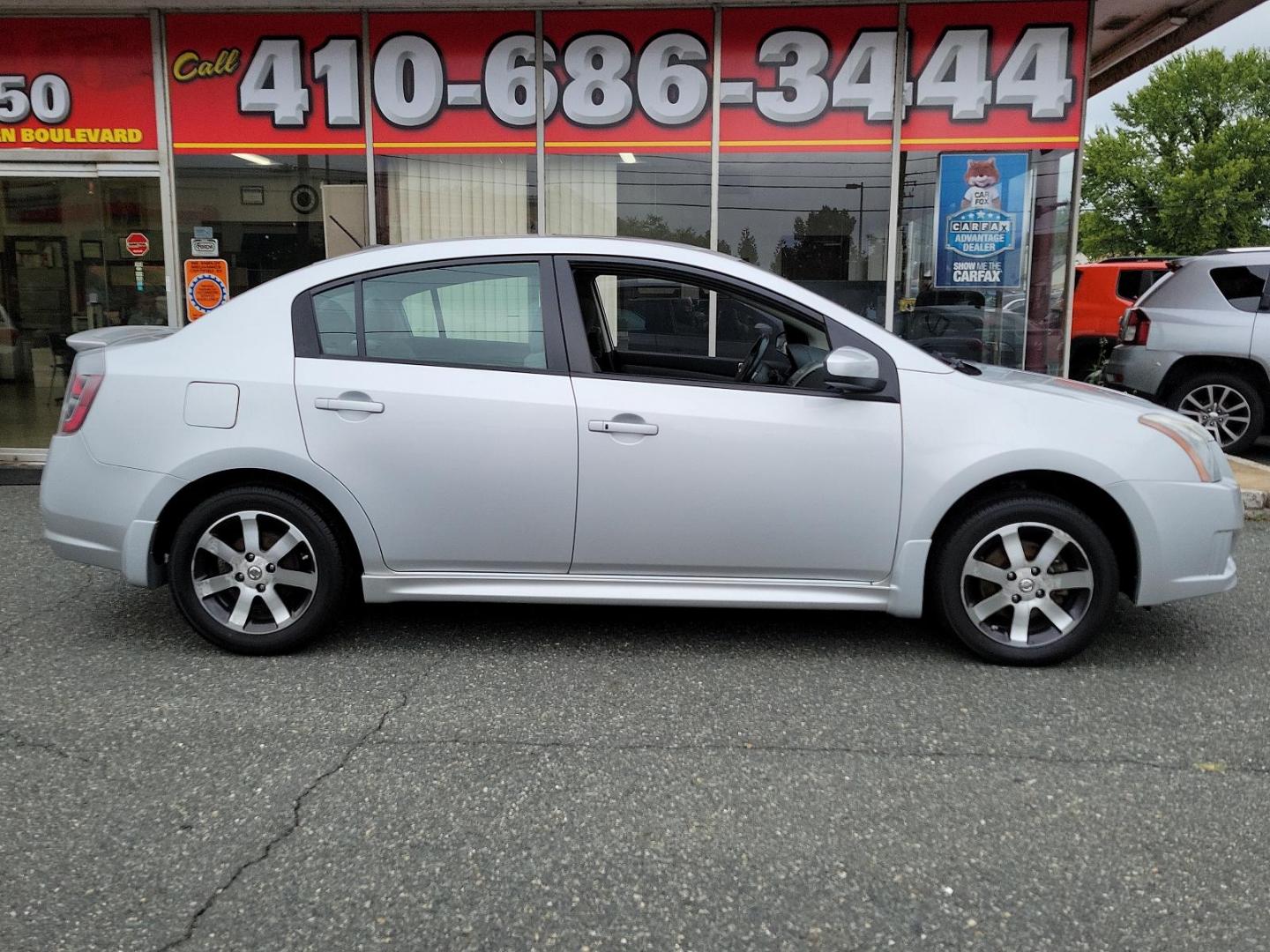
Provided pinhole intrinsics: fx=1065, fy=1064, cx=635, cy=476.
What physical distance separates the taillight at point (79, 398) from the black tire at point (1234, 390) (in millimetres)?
8321

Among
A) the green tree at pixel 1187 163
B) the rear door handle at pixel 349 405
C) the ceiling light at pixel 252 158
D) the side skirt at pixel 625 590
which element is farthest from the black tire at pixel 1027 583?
the green tree at pixel 1187 163

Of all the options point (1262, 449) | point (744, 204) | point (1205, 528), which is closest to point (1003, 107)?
point (744, 204)

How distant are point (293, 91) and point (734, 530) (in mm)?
7049

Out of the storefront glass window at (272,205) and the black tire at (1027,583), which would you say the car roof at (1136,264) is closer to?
the storefront glass window at (272,205)

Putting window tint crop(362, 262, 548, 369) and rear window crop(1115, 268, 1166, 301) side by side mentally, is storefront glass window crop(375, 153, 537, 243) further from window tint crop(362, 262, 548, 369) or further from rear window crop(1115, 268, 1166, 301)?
rear window crop(1115, 268, 1166, 301)

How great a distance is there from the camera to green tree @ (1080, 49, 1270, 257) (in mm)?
53938

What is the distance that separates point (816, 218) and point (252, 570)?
635 centimetres

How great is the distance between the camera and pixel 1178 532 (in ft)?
13.3

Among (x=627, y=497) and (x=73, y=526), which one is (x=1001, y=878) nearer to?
(x=627, y=497)

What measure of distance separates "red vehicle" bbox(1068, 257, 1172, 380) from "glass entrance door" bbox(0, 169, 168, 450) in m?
10.7

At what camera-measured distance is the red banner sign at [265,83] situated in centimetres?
913

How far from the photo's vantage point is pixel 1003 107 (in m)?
8.81

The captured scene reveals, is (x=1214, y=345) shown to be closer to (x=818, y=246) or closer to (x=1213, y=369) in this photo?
(x=1213, y=369)

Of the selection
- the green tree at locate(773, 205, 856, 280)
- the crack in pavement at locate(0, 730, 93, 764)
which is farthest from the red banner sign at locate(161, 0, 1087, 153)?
the crack in pavement at locate(0, 730, 93, 764)
